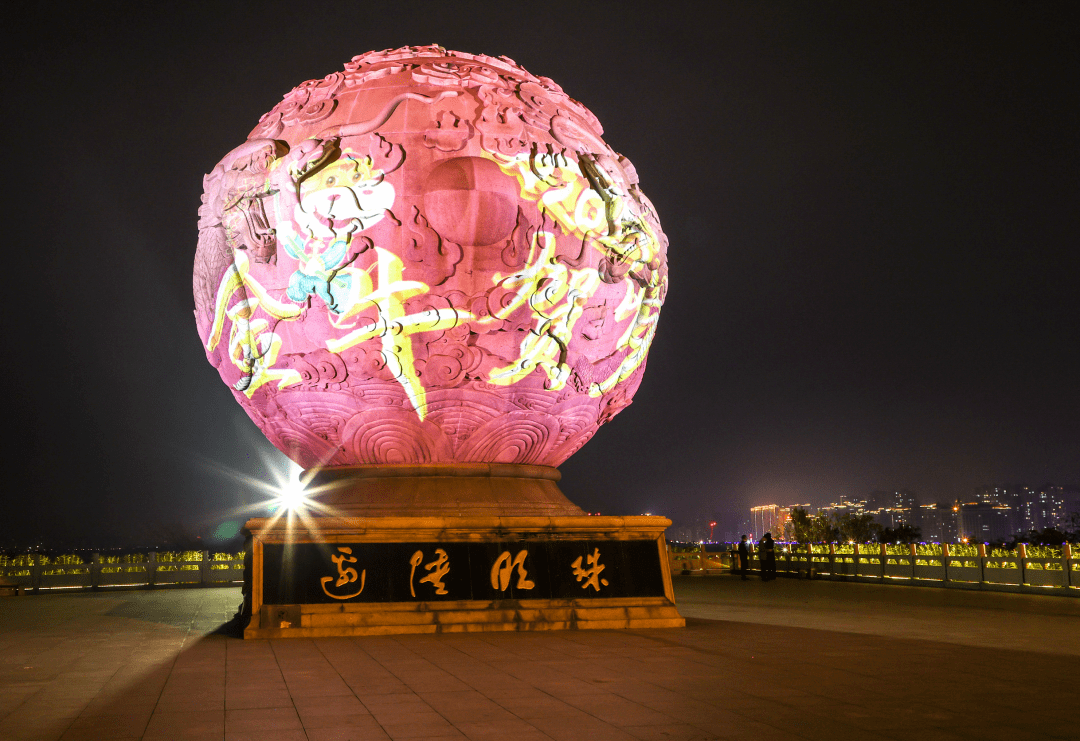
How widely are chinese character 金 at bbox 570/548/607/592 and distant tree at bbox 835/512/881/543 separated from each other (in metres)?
43.2

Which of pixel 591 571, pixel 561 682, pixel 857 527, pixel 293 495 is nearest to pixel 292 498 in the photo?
pixel 293 495

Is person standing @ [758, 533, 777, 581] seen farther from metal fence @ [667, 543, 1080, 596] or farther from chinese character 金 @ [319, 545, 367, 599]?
chinese character 金 @ [319, 545, 367, 599]

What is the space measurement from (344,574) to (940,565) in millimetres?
12856

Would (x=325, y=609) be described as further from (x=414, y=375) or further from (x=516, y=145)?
(x=516, y=145)

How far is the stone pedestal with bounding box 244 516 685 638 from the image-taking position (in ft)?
31.0

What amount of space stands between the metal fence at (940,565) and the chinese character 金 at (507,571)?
33.2 ft

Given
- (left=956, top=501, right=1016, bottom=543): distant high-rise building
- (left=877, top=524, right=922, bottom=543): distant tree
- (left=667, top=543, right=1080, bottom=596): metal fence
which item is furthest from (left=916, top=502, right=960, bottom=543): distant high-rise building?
(left=667, top=543, right=1080, bottom=596): metal fence

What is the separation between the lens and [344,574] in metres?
9.63

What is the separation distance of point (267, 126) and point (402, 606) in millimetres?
5959

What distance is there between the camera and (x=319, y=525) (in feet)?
31.7

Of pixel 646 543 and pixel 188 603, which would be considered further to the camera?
pixel 188 603

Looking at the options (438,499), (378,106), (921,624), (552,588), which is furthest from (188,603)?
(921,624)

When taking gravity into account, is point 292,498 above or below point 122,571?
above

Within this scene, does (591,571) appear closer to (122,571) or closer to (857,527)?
(122,571)
